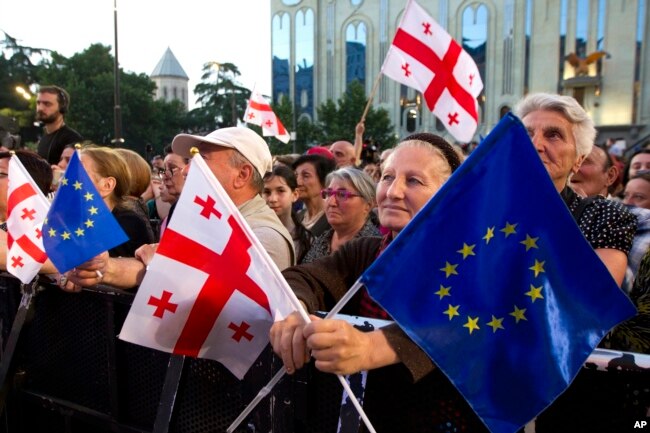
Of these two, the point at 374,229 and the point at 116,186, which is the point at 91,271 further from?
the point at 374,229

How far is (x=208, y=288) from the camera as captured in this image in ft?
6.07

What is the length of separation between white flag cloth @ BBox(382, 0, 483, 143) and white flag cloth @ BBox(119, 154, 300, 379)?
446cm

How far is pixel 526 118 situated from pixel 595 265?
1.23 m

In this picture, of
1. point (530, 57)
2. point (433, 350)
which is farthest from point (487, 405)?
point (530, 57)

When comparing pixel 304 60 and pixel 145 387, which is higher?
pixel 304 60

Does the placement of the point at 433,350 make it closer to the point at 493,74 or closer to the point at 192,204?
the point at 192,204

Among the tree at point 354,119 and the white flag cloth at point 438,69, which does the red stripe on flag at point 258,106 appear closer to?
the white flag cloth at point 438,69

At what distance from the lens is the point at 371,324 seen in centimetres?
177

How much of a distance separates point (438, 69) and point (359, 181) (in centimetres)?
238

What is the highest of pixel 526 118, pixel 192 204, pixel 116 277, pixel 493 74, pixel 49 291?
pixel 493 74

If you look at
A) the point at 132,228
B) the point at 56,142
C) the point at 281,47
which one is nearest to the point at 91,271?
the point at 132,228

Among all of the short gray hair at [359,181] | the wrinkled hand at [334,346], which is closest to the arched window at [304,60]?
the short gray hair at [359,181]

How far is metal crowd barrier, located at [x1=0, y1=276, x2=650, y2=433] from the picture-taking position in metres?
1.57

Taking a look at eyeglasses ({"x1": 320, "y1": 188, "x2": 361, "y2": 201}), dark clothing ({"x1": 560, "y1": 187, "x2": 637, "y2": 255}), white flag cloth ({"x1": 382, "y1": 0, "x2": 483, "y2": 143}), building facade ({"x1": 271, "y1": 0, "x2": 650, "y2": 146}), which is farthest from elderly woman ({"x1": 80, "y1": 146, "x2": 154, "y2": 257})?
building facade ({"x1": 271, "y1": 0, "x2": 650, "y2": 146})
